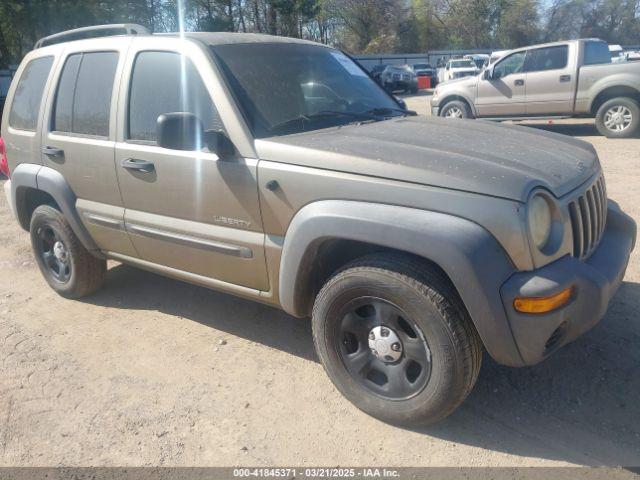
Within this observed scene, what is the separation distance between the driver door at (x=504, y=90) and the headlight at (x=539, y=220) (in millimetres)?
9866

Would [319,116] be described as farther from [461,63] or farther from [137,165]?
[461,63]

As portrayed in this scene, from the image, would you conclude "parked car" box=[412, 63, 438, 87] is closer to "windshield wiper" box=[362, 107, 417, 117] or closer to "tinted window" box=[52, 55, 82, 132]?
"windshield wiper" box=[362, 107, 417, 117]

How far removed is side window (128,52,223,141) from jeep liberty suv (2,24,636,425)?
0.01 metres

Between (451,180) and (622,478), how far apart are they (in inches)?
56.9

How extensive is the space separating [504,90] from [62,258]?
9746mm

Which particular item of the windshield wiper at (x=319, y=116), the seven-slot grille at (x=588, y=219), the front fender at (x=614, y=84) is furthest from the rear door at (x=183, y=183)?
the front fender at (x=614, y=84)

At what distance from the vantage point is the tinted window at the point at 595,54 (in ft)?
35.8

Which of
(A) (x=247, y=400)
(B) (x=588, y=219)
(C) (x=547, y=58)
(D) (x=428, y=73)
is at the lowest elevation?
(A) (x=247, y=400)

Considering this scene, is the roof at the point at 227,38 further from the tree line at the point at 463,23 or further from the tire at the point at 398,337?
the tree line at the point at 463,23

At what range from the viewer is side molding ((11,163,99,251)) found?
4.10 m

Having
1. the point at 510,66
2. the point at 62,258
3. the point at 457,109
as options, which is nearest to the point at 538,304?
the point at 62,258

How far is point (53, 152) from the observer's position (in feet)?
13.4

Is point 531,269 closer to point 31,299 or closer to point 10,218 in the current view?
point 31,299

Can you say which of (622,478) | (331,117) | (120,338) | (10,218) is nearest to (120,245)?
(120,338)
